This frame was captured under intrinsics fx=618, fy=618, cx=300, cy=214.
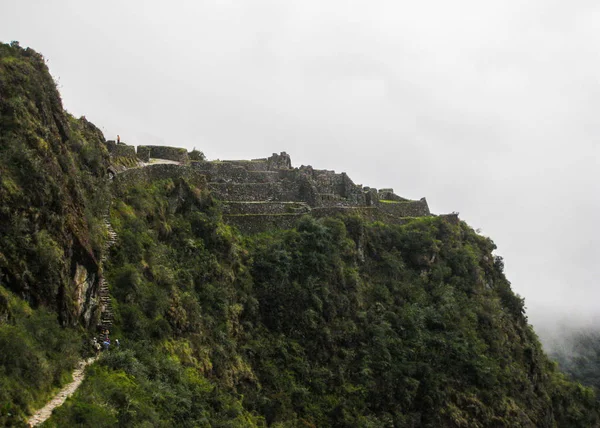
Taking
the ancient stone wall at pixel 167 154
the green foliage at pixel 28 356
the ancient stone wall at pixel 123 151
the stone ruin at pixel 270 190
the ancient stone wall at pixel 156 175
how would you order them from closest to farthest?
the green foliage at pixel 28 356, the ancient stone wall at pixel 156 175, the ancient stone wall at pixel 123 151, the stone ruin at pixel 270 190, the ancient stone wall at pixel 167 154

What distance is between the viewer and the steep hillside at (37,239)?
1433 centimetres

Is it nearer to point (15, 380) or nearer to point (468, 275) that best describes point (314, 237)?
point (468, 275)

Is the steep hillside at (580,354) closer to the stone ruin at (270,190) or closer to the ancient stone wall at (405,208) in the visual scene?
the ancient stone wall at (405,208)

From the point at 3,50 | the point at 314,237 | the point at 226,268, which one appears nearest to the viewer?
the point at 3,50

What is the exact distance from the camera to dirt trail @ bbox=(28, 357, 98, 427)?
44.1 ft

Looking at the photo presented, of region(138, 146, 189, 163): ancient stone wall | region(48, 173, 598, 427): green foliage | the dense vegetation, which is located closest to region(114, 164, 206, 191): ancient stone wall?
the dense vegetation

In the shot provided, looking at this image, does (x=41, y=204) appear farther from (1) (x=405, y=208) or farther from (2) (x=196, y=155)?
(1) (x=405, y=208)

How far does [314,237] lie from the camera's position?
35094 mm

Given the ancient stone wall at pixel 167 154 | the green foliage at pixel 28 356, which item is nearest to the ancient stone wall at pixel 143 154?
the ancient stone wall at pixel 167 154

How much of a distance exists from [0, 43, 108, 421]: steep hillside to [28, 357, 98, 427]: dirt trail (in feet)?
0.96

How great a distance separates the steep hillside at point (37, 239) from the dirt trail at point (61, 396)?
0.29 metres

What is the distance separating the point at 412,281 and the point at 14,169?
27.4m

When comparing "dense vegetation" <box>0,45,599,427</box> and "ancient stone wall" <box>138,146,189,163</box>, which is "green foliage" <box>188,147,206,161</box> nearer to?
"ancient stone wall" <box>138,146,189,163</box>

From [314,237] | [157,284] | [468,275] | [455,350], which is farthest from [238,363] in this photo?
[468,275]
